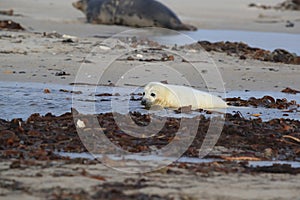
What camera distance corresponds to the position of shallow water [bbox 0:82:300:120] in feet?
18.2

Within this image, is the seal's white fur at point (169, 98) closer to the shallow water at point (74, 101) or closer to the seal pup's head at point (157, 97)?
the seal pup's head at point (157, 97)

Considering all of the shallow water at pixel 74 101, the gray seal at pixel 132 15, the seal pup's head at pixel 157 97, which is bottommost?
the shallow water at pixel 74 101

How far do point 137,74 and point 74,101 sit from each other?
156 cm

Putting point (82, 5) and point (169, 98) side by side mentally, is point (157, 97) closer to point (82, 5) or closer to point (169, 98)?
point (169, 98)

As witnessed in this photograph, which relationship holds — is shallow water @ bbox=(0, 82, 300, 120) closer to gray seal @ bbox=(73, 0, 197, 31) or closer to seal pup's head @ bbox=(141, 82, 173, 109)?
seal pup's head @ bbox=(141, 82, 173, 109)

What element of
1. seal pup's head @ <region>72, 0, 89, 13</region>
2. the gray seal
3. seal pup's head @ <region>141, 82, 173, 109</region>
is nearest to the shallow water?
seal pup's head @ <region>141, 82, 173, 109</region>

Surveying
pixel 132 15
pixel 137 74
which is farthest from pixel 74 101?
pixel 132 15

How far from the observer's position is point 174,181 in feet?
11.7

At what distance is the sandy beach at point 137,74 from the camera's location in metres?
3.44

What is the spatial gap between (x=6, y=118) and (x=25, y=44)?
3.79m

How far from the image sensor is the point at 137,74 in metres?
7.46

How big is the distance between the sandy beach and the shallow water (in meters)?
0.17

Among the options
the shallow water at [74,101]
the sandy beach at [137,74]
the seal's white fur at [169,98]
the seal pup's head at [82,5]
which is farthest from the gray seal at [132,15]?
the seal's white fur at [169,98]

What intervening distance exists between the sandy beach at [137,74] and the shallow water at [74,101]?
0.17 meters
